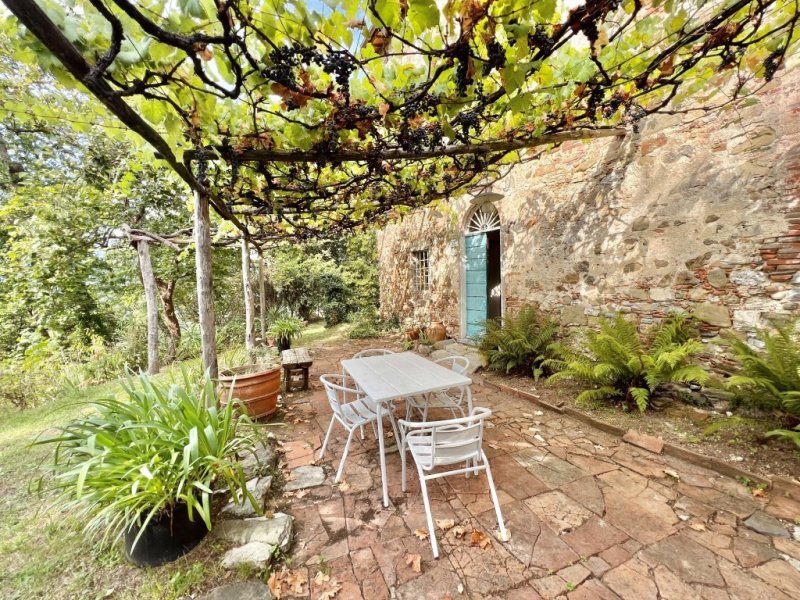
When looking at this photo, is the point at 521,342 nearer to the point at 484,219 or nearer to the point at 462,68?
the point at 484,219

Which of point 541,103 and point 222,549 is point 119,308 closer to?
point 222,549

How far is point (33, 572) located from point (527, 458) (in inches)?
123

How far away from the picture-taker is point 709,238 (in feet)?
10.2

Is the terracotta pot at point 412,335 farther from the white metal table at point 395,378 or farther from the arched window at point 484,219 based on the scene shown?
the white metal table at point 395,378

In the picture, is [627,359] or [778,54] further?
[627,359]

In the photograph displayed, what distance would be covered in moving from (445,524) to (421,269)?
600cm

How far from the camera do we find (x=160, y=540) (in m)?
1.62

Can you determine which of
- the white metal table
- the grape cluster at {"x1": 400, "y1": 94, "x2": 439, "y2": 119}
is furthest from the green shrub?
the grape cluster at {"x1": 400, "y1": 94, "x2": 439, "y2": 119}

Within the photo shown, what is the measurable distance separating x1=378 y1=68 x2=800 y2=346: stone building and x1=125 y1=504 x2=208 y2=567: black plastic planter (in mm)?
4553

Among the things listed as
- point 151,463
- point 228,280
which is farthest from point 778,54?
point 228,280

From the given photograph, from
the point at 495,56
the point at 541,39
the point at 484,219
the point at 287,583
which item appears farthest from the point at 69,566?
the point at 484,219

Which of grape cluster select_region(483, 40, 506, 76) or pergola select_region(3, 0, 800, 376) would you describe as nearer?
pergola select_region(3, 0, 800, 376)

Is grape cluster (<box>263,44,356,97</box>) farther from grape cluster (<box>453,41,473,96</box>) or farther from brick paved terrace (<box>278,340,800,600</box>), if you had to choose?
brick paved terrace (<box>278,340,800,600</box>)

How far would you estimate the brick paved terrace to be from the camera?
5.01 feet
